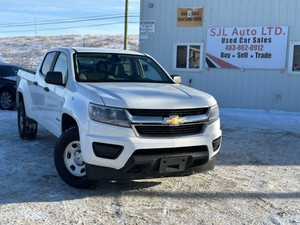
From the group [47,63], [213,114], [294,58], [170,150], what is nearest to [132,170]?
[170,150]

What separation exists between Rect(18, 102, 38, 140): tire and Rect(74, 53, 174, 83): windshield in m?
2.29

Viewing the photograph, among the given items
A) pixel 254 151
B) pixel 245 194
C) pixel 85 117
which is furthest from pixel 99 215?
pixel 254 151


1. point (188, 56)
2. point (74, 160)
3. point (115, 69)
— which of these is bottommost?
point (74, 160)

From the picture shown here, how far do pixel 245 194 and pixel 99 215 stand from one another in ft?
5.91

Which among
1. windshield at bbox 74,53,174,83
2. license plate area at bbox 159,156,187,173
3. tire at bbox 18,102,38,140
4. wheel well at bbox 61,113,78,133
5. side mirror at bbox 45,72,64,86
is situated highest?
windshield at bbox 74,53,174,83

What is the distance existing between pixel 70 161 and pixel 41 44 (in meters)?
76.0

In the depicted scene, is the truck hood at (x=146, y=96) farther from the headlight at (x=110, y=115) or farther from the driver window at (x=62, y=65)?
the driver window at (x=62, y=65)

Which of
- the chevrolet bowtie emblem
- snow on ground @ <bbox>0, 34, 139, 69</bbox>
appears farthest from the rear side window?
snow on ground @ <bbox>0, 34, 139, 69</bbox>

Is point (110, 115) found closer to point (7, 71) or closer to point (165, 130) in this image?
point (165, 130)

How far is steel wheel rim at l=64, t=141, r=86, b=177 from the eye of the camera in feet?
13.7

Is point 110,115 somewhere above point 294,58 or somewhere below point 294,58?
below

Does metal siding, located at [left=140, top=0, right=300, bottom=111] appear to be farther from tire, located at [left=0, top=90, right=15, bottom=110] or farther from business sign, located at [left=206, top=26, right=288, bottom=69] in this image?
tire, located at [left=0, top=90, right=15, bottom=110]

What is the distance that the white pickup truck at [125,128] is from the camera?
12.2 feet

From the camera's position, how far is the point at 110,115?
3.75 m
